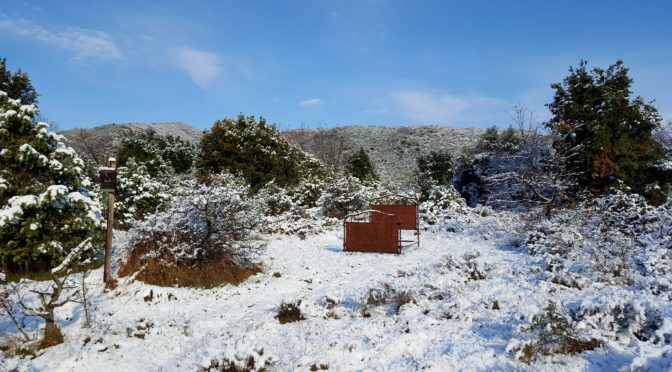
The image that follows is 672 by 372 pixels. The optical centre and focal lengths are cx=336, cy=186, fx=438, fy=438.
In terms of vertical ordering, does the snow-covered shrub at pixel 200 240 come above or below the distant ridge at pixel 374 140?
below

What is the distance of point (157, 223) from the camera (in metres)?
10.7

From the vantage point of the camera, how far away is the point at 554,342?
530 centimetres

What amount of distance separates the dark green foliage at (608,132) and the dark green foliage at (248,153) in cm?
1538

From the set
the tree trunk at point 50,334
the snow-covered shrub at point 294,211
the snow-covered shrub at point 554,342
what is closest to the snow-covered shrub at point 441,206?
the snow-covered shrub at point 294,211

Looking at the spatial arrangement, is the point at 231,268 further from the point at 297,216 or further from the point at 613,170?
the point at 613,170

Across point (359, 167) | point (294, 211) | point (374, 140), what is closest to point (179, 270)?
point (294, 211)

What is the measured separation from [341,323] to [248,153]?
819 inches

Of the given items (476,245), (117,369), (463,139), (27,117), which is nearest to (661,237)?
(476,245)

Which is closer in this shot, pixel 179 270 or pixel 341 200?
pixel 179 270

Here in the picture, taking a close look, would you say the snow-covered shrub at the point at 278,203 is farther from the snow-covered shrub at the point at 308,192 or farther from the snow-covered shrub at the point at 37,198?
the snow-covered shrub at the point at 37,198

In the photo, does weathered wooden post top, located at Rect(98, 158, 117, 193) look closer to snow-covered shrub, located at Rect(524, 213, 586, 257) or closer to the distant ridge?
snow-covered shrub, located at Rect(524, 213, 586, 257)

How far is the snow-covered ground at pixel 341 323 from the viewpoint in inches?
214

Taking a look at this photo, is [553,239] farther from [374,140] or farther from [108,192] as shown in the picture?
[374,140]

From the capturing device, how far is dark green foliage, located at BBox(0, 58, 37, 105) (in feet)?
54.6
